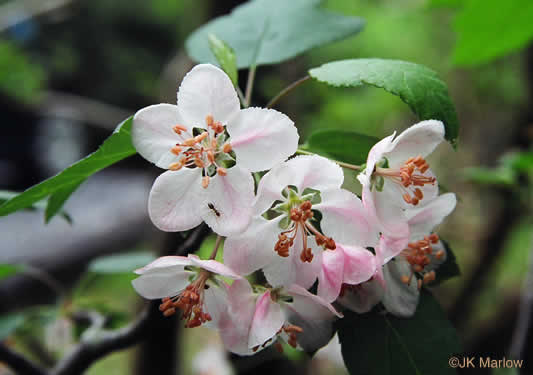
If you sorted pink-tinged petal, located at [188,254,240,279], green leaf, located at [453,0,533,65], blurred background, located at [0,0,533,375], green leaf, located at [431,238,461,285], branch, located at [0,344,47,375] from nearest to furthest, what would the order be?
pink-tinged petal, located at [188,254,240,279]
green leaf, located at [431,238,461,285]
branch, located at [0,344,47,375]
green leaf, located at [453,0,533,65]
blurred background, located at [0,0,533,375]

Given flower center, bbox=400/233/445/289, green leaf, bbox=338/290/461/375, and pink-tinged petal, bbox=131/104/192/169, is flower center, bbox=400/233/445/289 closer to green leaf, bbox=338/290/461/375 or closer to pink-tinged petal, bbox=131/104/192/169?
green leaf, bbox=338/290/461/375

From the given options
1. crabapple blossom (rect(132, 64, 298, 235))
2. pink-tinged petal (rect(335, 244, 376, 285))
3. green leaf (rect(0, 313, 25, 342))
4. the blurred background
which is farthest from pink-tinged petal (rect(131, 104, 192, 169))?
green leaf (rect(0, 313, 25, 342))

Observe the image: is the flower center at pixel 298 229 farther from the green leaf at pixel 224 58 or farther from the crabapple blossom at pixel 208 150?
A: the green leaf at pixel 224 58

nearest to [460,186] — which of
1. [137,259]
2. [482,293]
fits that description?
[482,293]

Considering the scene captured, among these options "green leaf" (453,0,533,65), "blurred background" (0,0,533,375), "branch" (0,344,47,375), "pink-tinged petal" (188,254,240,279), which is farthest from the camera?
"blurred background" (0,0,533,375)

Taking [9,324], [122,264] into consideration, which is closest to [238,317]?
[122,264]

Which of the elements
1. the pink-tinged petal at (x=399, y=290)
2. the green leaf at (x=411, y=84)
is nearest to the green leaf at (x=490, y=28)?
the green leaf at (x=411, y=84)

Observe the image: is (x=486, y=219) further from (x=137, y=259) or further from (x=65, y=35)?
(x=65, y=35)
